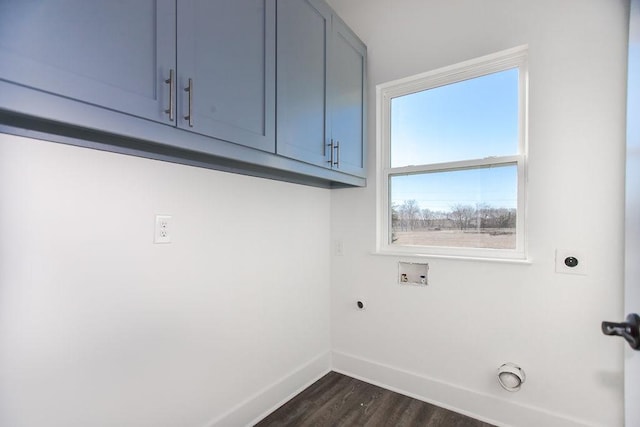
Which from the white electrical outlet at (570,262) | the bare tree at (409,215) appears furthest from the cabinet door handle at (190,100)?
the white electrical outlet at (570,262)

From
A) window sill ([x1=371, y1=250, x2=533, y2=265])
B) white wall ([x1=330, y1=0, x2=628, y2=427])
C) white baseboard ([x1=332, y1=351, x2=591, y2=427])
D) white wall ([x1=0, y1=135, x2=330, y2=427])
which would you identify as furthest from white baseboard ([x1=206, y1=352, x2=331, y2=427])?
window sill ([x1=371, y1=250, x2=533, y2=265])

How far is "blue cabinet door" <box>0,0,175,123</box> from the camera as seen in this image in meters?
0.76

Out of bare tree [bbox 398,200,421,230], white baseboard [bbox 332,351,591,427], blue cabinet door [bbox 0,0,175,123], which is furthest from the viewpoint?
bare tree [bbox 398,200,421,230]

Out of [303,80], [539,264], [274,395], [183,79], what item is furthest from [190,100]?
[539,264]

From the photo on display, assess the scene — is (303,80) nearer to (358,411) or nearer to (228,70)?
(228,70)

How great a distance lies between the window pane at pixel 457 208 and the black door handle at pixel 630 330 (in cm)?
99

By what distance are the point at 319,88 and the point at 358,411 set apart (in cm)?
195

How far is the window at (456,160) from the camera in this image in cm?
184

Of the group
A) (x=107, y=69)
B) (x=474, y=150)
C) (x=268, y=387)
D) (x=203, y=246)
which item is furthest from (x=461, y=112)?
(x=268, y=387)

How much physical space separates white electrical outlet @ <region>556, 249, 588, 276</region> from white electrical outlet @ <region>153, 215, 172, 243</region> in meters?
1.96

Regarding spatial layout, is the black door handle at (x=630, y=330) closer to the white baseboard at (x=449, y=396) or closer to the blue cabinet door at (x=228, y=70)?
the white baseboard at (x=449, y=396)

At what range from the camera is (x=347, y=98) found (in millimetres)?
2037

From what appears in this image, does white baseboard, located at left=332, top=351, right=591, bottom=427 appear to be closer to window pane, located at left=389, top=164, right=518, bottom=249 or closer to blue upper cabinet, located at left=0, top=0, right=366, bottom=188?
window pane, located at left=389, top=164, right=518, bottom=249

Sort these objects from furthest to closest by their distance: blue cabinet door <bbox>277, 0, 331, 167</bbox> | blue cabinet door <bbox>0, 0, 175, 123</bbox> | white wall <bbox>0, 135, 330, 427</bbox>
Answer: blue cabinet door <bbox>277, 0, 331, 167</bbox> < white wall <bbox>0, 135, 330, 427</bbox> < blue cabinet door <bbox>0, 0, 175, 123</bbox>
